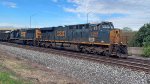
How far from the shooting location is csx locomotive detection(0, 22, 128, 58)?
83.5 feet

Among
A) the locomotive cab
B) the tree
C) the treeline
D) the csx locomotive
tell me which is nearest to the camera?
the locomotive cab

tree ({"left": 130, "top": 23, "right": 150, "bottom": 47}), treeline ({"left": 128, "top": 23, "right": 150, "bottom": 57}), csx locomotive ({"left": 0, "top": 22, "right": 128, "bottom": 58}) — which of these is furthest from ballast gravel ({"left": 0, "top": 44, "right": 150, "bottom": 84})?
tree ({"left": 130, "top": 23, "right": 150, "bottom": 47})

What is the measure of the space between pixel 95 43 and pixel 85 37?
2.36 meters

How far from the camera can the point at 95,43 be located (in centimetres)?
2716

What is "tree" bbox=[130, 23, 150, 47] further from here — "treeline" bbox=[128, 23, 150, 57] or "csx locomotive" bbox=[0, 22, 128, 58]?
"csx locomotive" bbox=[0, 22, 128, 58]

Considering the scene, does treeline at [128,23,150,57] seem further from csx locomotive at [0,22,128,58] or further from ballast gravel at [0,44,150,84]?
ballast gravel at [0,44,150,84]

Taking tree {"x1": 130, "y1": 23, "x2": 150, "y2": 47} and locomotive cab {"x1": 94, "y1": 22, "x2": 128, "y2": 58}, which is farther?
tree {"x1": 130, "y1": 23, "x2": 150, "y2": 47}

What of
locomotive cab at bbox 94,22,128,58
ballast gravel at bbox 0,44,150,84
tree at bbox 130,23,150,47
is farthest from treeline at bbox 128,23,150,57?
ballast gravel at bbox 0,44,150,84

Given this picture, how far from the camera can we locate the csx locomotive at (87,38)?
25438 mm

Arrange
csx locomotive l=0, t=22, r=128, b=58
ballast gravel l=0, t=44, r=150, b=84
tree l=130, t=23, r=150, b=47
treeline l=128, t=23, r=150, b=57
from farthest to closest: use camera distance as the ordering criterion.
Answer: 1. tree l=130, t=23, r=150, b=47
2. treeline l=128, t=23, r=150, b=57
3. csx locomotive l=0, t=22, r=128, b=58
4. ballast gravel l=0, t=44, r=150, b=84

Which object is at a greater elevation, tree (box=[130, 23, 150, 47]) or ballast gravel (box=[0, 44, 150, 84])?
tree (box=[130, 23, 150, 47])

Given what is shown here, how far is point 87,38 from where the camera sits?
28781 millimetres

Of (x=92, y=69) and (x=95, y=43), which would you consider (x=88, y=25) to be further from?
(x=92, y=69)

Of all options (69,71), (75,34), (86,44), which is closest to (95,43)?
(86,44)
